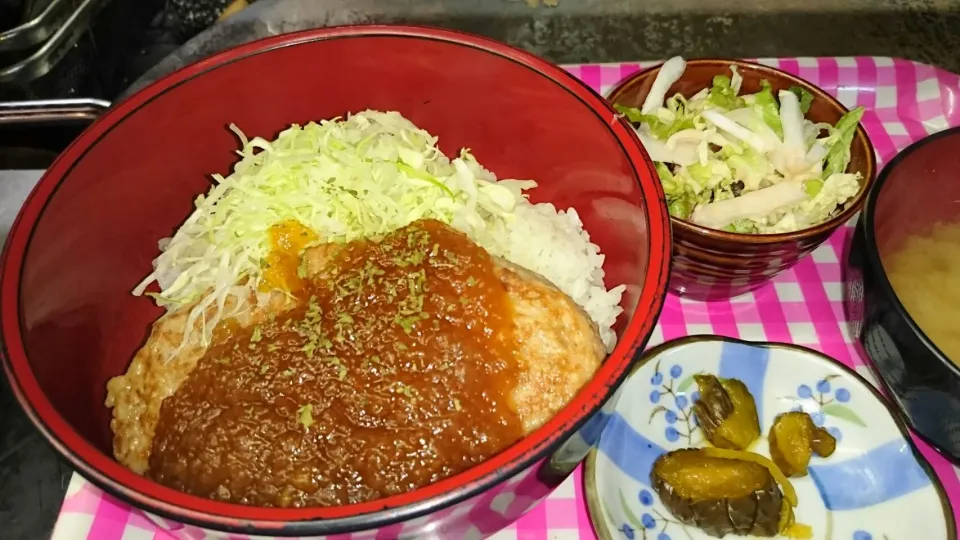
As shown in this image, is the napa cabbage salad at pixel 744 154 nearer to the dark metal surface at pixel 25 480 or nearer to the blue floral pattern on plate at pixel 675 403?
the blue floral pattern on plate at pixel 675 403

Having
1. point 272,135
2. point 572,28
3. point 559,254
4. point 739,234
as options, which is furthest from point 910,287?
point 572,28

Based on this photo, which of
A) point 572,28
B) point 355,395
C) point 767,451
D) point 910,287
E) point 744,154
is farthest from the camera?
point 572,28

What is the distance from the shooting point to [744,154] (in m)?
2.05

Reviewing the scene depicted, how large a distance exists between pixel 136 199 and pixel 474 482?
3.55 feet

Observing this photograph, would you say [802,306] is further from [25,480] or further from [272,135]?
[25,480]

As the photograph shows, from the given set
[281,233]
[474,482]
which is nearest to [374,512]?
[474,482]

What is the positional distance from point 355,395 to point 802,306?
1.22 m

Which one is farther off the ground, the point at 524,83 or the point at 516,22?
the point at 524,83

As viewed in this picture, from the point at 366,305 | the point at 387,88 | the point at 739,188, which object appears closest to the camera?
the point at 366,305

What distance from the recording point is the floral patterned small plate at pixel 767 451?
1529 mm

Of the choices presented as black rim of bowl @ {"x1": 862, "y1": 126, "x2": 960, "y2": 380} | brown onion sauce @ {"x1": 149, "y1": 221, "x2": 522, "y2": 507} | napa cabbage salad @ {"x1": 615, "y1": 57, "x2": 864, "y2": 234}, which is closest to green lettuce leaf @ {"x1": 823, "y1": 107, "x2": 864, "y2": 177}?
napa cabbage salad @ {"x1": 615, "y1": 57, "x2": 864, "y2": 234}

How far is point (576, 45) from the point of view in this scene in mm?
3064

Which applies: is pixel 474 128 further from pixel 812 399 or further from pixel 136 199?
pixel 812 399

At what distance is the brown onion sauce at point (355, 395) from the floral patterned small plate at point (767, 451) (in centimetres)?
37
